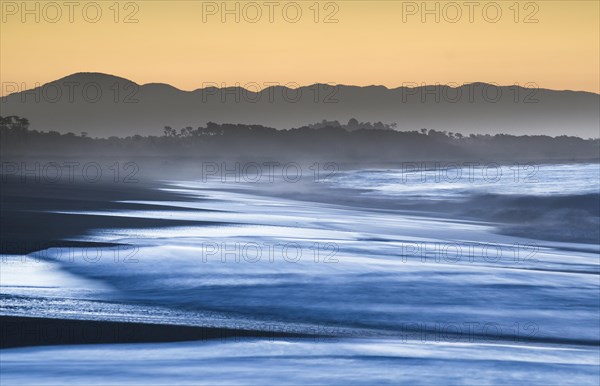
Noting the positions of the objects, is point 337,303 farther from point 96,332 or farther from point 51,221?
point 51,221

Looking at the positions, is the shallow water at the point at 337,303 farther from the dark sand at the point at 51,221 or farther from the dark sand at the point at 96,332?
the dark sand at the point at 51,221

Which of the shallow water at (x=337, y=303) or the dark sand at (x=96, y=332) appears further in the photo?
the dark sand at (x=96, y=332)

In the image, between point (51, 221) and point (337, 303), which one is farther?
point (51, 221)

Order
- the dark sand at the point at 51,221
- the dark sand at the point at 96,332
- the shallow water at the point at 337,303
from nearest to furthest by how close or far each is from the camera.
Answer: the shallow water at the point at 337,303 → the dark sand at the point at 96,332 → the dark sand at the point at 51,221

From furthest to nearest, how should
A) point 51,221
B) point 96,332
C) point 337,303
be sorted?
point 51,221 → point 337,303 → point 96,332

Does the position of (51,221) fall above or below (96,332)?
above

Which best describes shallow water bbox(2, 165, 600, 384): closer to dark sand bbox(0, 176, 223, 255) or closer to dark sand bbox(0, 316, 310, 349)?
dark sand bbox(0, 316, 310, 349)

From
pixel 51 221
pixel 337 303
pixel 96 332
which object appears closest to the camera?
pixel 96 332

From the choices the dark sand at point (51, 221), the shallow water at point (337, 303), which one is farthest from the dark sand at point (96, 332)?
the dark sand at point (51, 221)

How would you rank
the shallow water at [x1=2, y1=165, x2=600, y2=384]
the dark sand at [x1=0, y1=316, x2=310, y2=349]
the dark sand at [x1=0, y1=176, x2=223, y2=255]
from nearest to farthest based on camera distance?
the shallow water at [x1=2, y1=165, x2=600, y2=384] → the dark sand at [x1=0, y1=316, x2=310, y2=349] → the dark sand at [x1=0, y1=176, x2=223, y2=255]

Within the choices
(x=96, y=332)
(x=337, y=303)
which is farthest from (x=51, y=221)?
(x=96, y=332)

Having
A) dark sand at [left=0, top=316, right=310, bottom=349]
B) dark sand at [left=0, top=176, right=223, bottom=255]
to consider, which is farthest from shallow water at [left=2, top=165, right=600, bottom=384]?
dark sand at [left=0, top=176, right=223, bottom=255]

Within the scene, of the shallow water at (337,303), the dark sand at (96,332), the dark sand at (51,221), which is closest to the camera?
the shallow water at (337,303)

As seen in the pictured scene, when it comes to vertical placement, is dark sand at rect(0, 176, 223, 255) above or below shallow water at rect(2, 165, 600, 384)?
above
